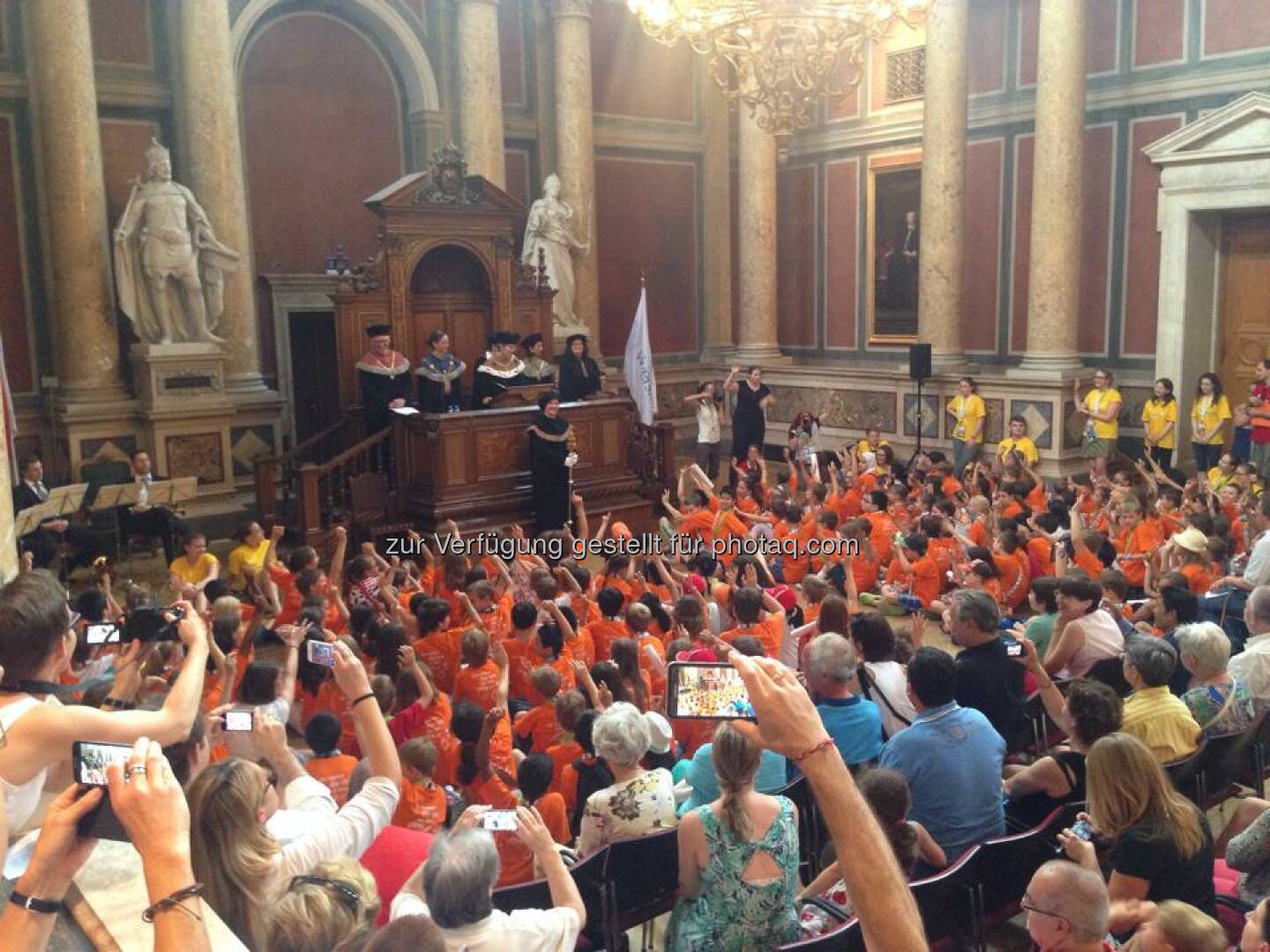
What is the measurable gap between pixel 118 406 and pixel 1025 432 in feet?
30.1

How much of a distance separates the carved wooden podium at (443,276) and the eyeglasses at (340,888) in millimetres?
9510

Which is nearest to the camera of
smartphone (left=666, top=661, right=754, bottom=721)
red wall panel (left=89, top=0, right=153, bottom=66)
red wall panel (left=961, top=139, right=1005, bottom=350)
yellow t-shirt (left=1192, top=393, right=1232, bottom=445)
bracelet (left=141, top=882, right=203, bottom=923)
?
bracelet (left=141, top=882, right=203, bottom=923)

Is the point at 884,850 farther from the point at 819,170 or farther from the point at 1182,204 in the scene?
the point at 819,170

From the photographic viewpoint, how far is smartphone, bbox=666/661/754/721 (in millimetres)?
2641

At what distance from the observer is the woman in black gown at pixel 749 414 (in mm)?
13250

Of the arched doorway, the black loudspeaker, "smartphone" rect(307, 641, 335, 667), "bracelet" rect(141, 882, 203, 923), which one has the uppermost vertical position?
the arched doorway

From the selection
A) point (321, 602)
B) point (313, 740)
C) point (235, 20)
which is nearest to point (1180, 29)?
point (235, 20)

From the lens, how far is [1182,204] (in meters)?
12.0

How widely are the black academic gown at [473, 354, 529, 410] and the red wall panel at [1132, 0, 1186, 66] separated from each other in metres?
7.44

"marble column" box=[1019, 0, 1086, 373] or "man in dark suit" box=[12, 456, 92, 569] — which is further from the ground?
"marble column" box=[1019, 0, 1086, 373]

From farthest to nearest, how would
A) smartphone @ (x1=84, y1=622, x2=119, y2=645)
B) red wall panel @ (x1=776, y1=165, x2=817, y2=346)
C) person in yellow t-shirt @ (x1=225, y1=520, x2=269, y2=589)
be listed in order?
red wall panel @ (x1=776, y1=165, x2=817, y2=346) < person in yellow t-shirt @ (x1=225, y1=520, x2=269, y2=589) < smartphone @ (x1=84, y1=622, x2=119, y2=645)

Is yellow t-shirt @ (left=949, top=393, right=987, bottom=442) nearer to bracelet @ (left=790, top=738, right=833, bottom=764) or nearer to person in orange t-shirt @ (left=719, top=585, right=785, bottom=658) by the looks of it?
person in orange t-shirt @ (left=719, top=585, right=785, bottom=658)

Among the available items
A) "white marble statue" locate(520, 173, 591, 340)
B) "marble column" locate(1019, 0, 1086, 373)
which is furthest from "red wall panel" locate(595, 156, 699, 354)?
"marble column" locate(1019, 0, 1086, 373)

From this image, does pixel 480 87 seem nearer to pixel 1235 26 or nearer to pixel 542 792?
pixel 1235 26
